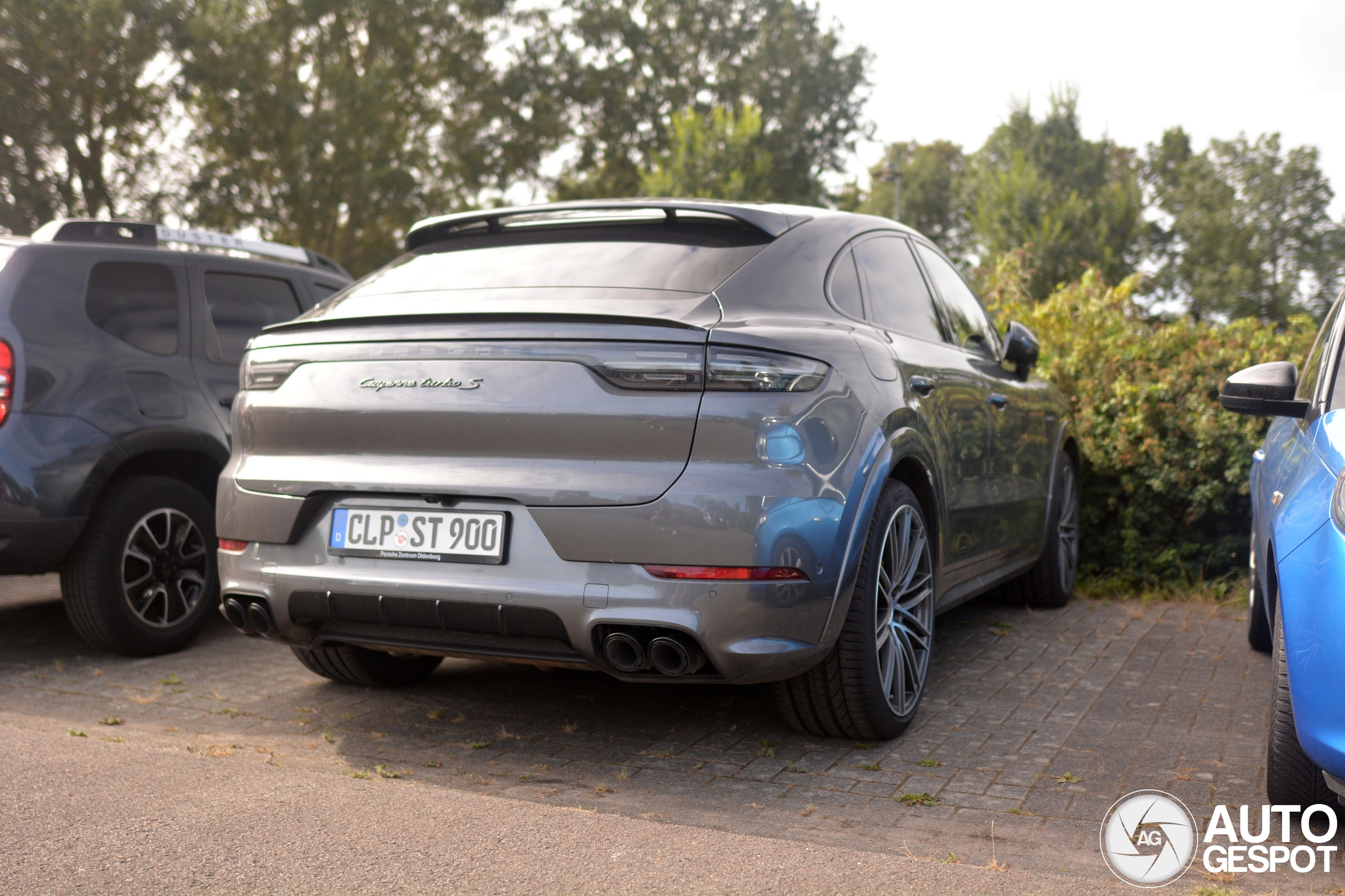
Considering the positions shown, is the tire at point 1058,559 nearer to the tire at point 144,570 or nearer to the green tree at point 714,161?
the tire at point 144,570

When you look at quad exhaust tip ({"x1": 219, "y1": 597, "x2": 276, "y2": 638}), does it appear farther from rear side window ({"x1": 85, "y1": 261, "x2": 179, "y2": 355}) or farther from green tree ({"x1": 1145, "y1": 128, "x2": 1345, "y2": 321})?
green tree ({"x1": 1145, "y1": 128, "x2": 1345, "y2": 321})

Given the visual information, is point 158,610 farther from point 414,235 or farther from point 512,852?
point 512,852

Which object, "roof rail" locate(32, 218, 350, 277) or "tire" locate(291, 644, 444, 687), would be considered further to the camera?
"roof rail" locate(32, 218, 350, 277)

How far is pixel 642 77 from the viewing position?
122ft

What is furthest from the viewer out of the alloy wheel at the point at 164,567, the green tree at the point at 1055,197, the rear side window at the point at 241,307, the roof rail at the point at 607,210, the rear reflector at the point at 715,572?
the green tree at the point at 1055,197

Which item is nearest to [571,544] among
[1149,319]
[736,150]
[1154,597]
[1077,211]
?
[1154,597]

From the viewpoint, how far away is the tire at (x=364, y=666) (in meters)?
4.30

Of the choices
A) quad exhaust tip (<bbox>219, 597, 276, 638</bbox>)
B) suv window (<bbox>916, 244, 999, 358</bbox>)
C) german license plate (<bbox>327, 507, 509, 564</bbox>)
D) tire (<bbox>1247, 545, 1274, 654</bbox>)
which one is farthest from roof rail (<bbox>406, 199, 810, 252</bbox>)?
tire (<bbox>1247, 545, 1274, 654</bbox>)

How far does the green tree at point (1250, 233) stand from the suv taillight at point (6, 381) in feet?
187

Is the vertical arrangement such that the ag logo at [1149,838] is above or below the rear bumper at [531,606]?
below

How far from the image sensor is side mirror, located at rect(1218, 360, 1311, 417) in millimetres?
3568

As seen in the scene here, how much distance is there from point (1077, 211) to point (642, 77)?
67.0 ft

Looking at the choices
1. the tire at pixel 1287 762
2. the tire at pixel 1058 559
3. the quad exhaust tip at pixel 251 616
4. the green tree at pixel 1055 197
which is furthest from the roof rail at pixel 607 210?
the green tree at pixel 1055 197

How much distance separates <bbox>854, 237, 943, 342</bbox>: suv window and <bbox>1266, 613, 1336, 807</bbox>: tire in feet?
5.61
